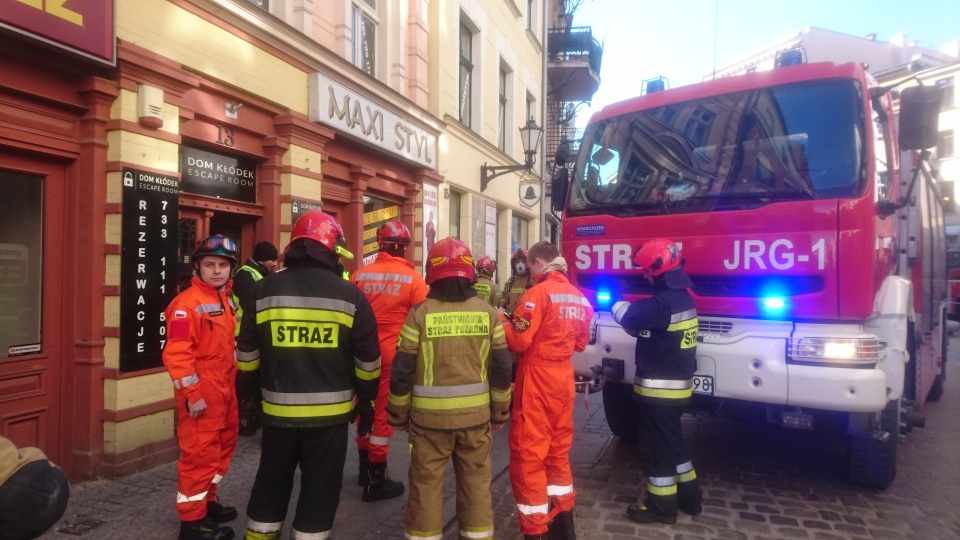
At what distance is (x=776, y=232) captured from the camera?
4.19m

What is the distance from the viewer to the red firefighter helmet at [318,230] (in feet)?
10.2

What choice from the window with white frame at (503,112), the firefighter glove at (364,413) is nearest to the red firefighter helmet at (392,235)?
the firefighter glove at (364,413)

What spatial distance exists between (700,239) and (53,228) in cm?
482

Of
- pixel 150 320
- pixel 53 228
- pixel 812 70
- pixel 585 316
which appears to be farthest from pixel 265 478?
pixel 812 70

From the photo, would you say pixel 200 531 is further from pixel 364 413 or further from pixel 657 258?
pixel 657 258

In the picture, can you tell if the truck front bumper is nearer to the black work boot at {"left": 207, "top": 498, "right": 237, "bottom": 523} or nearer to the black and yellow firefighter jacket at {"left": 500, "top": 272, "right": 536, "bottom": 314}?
the black work boot at {"left": 207, "top": 498, "right": 237, "bottom": 523}

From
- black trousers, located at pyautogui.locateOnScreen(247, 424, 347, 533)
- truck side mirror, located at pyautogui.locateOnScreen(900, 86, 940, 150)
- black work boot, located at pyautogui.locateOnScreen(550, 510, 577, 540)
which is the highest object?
truck side mirror, located at pyautogui.locateOnScreen(900, 86, 940, 150)

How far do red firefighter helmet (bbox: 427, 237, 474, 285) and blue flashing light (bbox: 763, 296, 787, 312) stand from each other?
2.28 m

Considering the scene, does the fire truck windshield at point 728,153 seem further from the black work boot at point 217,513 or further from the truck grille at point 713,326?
the black work boot at point 217,513

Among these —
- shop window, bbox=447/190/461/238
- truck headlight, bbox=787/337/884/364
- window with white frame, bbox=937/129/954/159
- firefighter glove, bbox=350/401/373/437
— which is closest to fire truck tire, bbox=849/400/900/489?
truck headlight, bbox=787/337/884/364

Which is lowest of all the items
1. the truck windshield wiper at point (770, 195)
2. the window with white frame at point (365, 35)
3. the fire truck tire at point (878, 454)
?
the fire truck tire at point (878, 454)

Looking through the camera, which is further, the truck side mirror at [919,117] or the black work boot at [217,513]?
the truck side mirror at [919,117]

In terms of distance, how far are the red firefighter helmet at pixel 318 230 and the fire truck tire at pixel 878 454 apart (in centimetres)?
384

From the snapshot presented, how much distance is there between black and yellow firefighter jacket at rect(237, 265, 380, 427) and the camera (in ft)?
9.84
